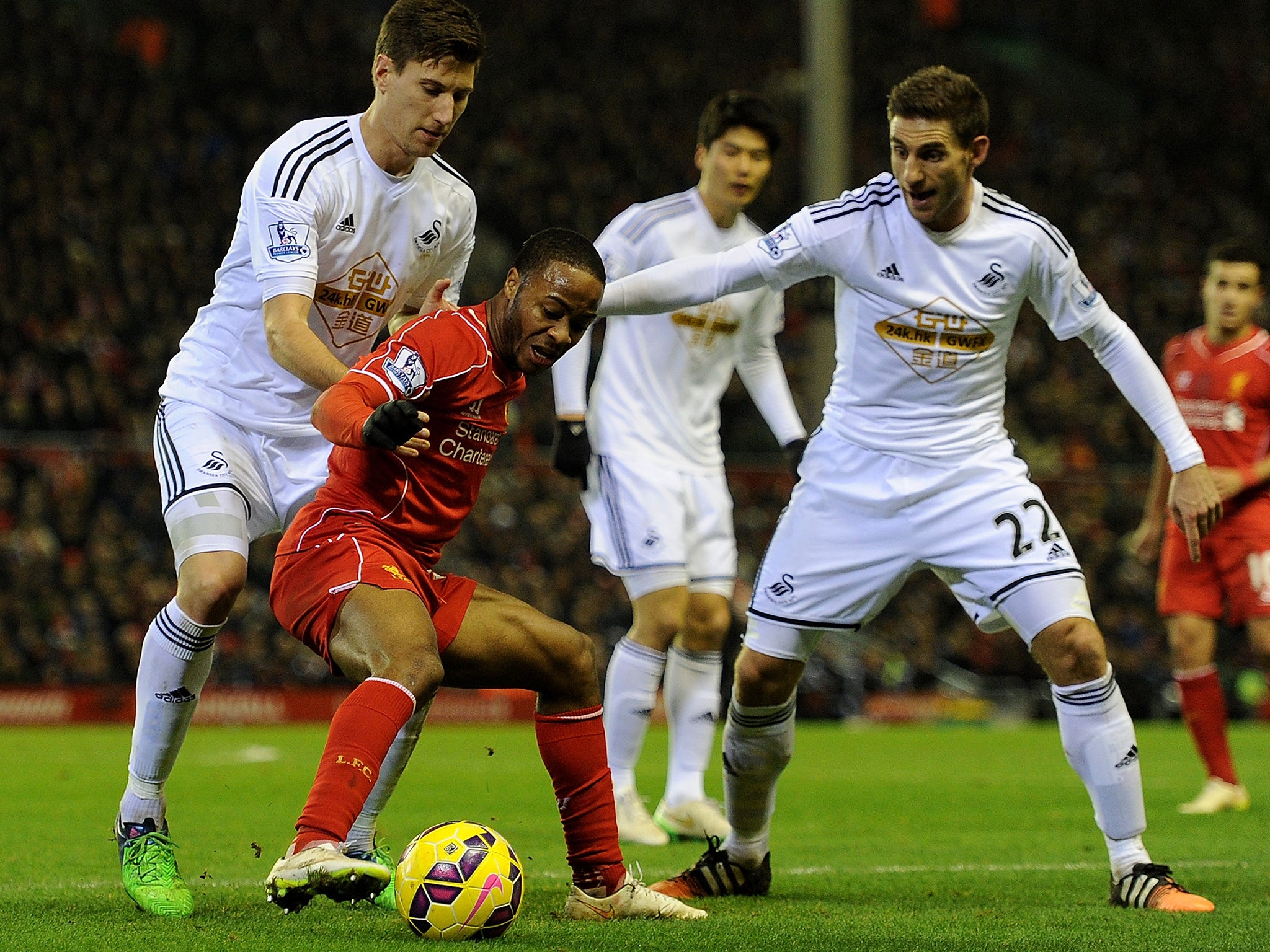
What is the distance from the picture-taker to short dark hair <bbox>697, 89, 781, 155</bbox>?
22.4ft

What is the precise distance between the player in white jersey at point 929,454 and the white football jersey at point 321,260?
75 centimetres

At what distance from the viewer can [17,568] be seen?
13.8m

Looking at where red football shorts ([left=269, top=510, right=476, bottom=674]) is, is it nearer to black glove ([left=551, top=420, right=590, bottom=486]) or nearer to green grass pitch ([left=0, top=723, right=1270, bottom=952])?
green grass pitch ([left=0, top=723, right=1270, bottom=952])

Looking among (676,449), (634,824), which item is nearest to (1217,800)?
(634,824)

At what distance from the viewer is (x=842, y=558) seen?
4949 mm

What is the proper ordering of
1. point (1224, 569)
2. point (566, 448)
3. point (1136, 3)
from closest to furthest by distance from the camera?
point (566, 448) → point (1224, 569) → point (1136, 3)

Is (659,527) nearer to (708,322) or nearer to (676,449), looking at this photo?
(676,449)

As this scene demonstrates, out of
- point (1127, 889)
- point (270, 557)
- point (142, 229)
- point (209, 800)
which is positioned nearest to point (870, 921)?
point (1127, 889)

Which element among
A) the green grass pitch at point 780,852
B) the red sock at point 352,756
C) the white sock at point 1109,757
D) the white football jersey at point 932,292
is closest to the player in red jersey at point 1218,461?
the green grass pitch at point 780,852

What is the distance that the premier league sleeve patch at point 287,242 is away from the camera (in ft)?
15.1

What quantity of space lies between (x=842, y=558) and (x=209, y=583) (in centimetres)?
189

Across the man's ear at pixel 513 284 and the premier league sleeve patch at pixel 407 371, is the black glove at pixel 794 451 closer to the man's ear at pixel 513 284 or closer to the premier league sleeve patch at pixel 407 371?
the man's ear at pixel 513 284

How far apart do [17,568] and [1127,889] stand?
445 inches

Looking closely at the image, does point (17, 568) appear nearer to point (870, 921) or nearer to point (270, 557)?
point (270, 557)
